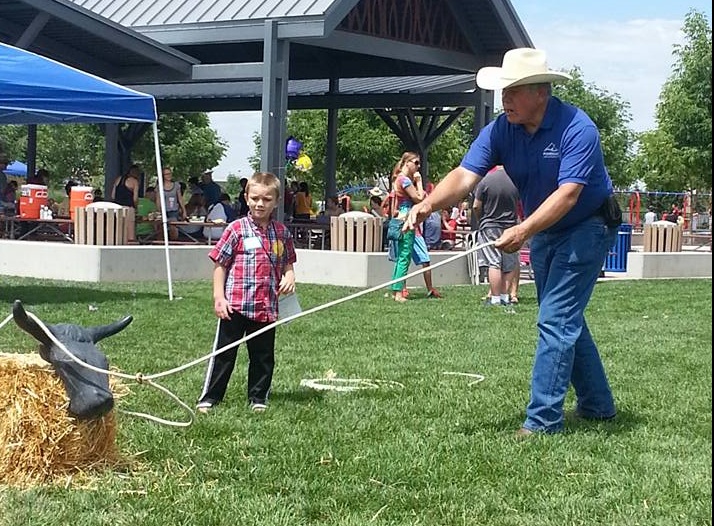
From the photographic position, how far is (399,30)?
18734 millimetres

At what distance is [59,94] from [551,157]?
6477 mm

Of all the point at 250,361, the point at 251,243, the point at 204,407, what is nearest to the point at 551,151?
the point at 251,243

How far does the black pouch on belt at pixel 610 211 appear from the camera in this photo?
530 centimetres

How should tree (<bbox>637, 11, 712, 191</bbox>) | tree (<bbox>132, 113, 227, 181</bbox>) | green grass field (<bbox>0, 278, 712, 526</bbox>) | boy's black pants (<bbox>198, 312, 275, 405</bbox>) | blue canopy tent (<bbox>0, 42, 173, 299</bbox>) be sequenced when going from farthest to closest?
1. tree (<bbox>132, 113, 227, 181</bbox>)
2. tree (<bbox>637, 11, 712, 191</bbox>)
3. blue canopy tent (<bbox>0, 42, 173, 299</bbox>)
4. boy's black pants (<bbox>198, 312, 275, 405</bbox>)
5. green grass field (<bbox>0, 278, 712, 526</bbox>)

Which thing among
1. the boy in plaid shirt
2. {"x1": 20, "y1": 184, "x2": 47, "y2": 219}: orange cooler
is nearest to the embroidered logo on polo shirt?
the boy in plaid shirt

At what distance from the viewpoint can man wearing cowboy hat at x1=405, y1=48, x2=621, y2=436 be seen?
5078 mm

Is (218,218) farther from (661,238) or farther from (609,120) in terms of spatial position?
(609,120)

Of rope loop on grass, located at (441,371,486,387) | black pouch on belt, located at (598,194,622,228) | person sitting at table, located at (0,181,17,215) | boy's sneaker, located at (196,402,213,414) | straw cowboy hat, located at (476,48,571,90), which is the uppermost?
straw cowboy hat, located at (476,48,571,90)

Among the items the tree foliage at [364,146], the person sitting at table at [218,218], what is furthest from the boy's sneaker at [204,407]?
the tree foliage at [364,146]

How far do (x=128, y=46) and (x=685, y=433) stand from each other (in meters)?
12.7

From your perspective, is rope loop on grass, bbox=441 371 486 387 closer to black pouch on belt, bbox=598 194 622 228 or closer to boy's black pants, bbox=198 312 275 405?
boy's black pants, bbox=198 312 275 405

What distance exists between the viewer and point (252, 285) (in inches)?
231

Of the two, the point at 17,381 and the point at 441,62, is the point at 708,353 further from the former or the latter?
the point at 441,62

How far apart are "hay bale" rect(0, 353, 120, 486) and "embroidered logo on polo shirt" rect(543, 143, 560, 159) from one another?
92.1 inches
